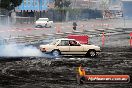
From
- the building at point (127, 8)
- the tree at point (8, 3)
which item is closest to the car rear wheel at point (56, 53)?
the tree at point (8, 3)

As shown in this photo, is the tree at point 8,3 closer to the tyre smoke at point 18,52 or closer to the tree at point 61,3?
the tyre smoke at point 18,52

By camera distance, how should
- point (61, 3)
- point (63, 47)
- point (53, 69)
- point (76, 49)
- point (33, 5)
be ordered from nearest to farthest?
point (53, 69) < point (63, 47) < point (76, 49) < point (33, 5) < point (61, 3)

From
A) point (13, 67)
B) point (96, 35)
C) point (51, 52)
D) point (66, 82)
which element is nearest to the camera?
point (66, 82)

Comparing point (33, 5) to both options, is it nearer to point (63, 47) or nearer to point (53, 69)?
point (63, 47)

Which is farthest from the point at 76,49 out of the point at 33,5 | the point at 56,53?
the point at 33,5

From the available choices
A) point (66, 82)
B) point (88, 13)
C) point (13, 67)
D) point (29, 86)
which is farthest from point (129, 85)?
point (88, 13)

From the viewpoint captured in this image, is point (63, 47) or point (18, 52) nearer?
point (63, 47)

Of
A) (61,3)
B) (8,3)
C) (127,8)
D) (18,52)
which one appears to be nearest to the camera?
(18,52)

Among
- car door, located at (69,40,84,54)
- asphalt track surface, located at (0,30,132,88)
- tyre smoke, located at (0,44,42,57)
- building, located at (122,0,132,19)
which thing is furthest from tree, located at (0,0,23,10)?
building, located at (122,0,132,19)

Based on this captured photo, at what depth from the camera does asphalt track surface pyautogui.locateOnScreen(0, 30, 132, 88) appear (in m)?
15.6

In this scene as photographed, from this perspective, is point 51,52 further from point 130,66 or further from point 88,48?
point 130,66

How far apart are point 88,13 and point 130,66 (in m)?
75.4

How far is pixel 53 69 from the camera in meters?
19.6

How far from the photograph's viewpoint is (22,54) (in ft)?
84.2
